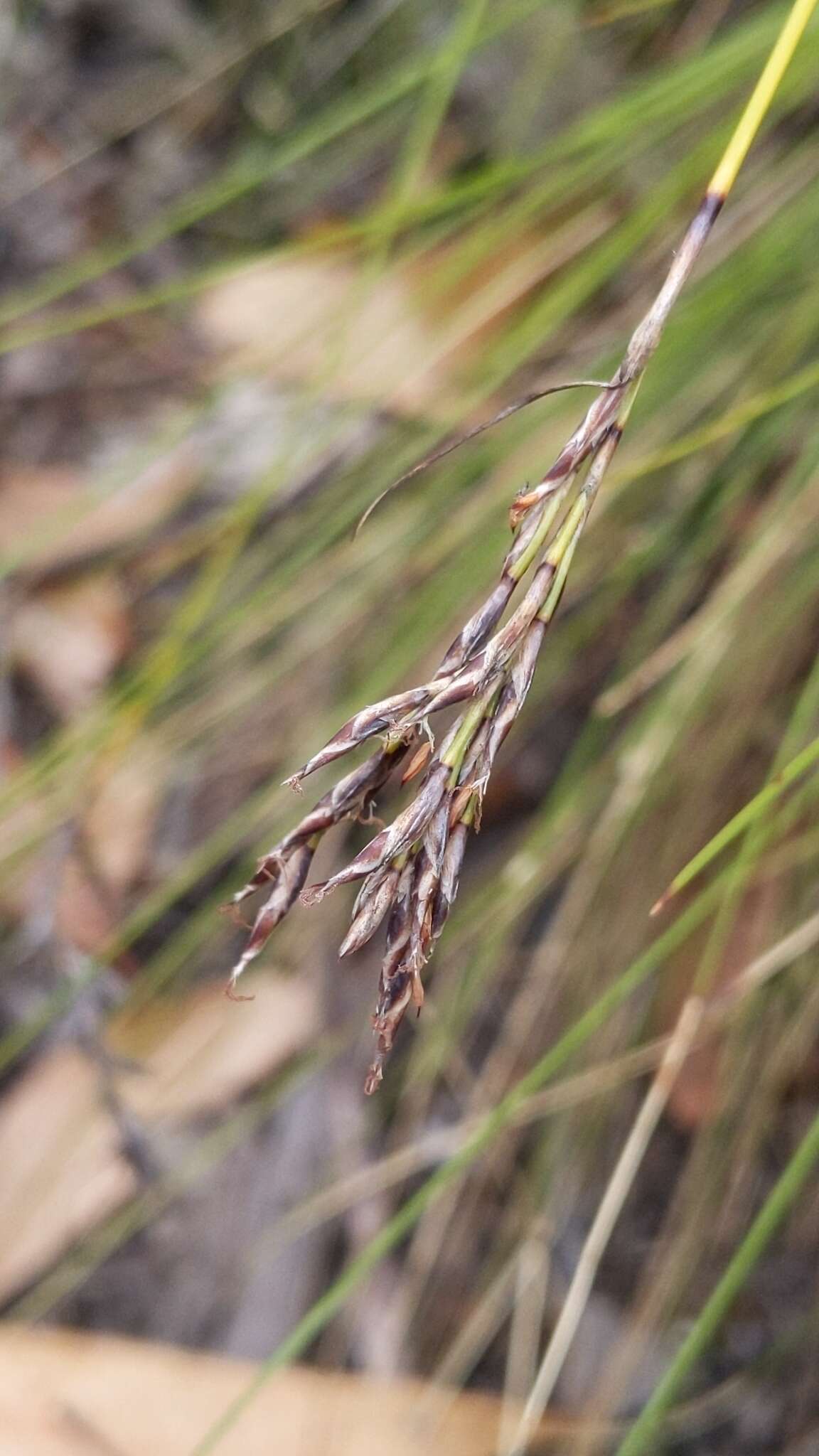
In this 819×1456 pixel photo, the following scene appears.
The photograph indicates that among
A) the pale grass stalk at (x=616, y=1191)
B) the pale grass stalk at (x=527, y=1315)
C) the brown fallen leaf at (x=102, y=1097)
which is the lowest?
the pale grass stalk at (x=527, y=1315)

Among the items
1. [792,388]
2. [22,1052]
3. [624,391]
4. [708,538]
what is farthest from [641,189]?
[22,1052]

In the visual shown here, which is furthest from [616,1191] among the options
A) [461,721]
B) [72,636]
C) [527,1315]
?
[72,636]

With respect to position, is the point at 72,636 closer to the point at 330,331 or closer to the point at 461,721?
the point at 330,331

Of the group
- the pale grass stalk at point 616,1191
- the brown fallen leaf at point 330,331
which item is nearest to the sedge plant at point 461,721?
the pale grass stalk at point 616,1191

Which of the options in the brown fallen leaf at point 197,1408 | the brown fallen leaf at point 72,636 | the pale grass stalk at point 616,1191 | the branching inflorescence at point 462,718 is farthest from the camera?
the brown fallen leaf at point 72,636

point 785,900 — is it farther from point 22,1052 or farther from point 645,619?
point 22,1052

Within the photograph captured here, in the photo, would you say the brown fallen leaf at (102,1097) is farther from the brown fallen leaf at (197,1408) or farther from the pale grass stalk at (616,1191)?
the pale grass stalk at (616,1191)
